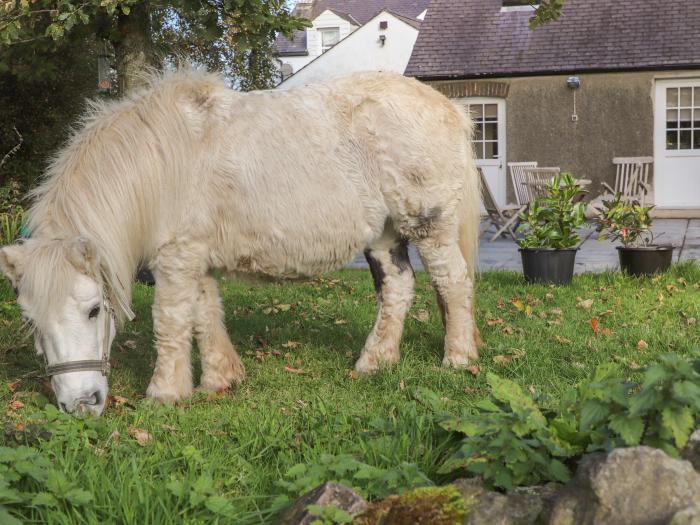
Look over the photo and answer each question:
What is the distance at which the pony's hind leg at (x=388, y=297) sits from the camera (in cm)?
484

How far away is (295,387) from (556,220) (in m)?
4.01

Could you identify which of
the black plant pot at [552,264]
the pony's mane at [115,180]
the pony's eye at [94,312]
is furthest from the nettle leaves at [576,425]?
the black plant pot at [552,264]

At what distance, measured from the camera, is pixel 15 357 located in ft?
17.3

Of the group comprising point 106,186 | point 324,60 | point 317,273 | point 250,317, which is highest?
point 324,60

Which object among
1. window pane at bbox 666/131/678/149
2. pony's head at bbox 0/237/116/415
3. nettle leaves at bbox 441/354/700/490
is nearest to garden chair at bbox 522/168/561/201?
window pane at bbox 666/131/678/149

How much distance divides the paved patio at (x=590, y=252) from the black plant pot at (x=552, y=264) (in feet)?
2.53

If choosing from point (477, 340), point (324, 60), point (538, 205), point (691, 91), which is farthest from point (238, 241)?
point (324, 60)

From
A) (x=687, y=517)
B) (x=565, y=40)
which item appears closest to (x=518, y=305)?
(x=687, y=517)

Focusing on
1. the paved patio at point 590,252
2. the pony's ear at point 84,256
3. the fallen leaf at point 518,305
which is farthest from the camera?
the paved patio at point 590,252

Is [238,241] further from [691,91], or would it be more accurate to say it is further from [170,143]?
[691,91]

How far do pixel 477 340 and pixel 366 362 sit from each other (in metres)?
0.77

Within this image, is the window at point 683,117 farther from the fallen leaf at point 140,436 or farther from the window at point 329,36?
the window at point 329,36

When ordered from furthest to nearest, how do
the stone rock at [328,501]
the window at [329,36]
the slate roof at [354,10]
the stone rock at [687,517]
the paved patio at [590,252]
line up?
the window at [329,36], the slate roof at [354,10], the paved patio at [590,252], the stone rock at [328,501], the stone rock at [687,517]

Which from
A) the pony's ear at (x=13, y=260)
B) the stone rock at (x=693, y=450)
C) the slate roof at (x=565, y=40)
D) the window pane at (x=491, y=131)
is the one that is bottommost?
the stone rock at (x=693, y=450)
